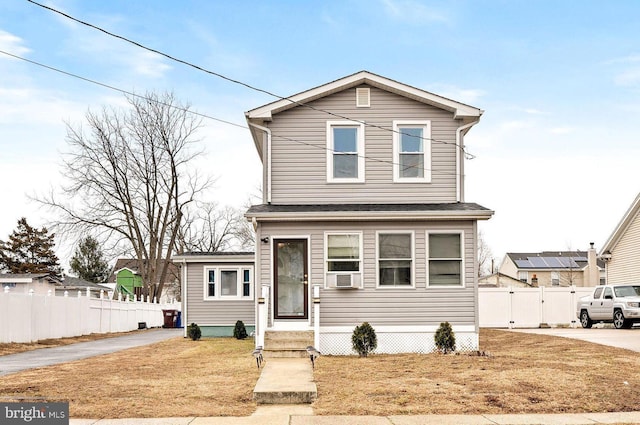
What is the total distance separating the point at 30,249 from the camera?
229 ft

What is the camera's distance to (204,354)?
19.3 meters

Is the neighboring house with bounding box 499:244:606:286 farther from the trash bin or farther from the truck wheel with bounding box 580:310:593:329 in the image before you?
the truck wheel with bounding box 580:310:593:329

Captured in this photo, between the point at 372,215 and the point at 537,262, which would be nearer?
the point at 372,215

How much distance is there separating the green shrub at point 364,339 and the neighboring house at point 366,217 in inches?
17.8

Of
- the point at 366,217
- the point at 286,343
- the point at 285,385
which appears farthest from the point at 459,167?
the point at 285,385

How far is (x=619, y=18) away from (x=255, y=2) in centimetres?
829

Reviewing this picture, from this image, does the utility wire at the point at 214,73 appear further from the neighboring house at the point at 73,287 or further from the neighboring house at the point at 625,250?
the neighboring house at the point at 73,287

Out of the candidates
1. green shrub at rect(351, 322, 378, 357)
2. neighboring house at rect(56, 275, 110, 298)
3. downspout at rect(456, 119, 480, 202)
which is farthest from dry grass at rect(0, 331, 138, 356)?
neighboring house at rect(56, 275, 110, 298)

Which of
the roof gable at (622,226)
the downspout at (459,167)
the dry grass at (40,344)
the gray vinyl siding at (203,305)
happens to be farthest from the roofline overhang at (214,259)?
the roof gable at (622,226)

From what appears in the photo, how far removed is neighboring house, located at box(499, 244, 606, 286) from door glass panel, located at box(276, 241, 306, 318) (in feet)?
161

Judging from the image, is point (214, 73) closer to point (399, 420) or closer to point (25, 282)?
point (399, 420)

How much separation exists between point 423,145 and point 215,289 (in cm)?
1107

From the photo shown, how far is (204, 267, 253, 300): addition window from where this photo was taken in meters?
27.3

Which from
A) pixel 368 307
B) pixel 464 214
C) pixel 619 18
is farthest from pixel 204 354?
pixel 619 18
